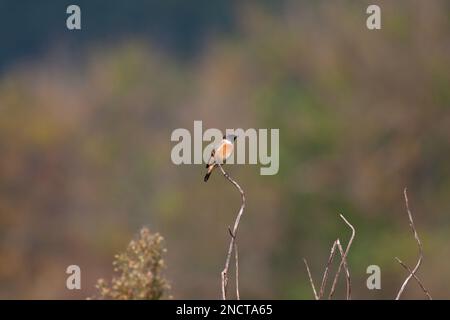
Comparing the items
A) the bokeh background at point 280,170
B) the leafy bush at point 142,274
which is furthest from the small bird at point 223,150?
the bokeh background at point 280,170

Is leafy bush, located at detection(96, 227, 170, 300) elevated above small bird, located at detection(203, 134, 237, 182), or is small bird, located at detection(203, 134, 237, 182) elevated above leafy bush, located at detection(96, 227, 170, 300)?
small bird, located at detection(203, 134, 237, 182)

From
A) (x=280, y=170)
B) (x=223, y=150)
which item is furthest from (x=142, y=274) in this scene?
(x=280, y=170)

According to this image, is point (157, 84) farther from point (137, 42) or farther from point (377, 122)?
point (377, 122)

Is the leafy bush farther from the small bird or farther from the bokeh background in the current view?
the bokeh background

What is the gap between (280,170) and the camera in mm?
23281

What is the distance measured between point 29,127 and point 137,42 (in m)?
11.5

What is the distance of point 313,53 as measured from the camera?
84.9 feet

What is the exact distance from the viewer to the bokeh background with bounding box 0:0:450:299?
2222 cm

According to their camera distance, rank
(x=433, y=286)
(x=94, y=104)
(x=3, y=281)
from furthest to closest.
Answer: (x=94, y=104) → (x=3, y=281) → (x=433, y=286)

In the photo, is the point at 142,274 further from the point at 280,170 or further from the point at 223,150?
the point at 280,170

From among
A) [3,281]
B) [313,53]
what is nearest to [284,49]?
[313,53]

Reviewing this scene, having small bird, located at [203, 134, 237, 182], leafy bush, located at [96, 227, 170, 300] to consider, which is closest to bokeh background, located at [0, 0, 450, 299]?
small bird, located at [203, 134, 237, 182]

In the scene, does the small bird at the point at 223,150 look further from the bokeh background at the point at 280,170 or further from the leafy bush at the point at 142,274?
the bokeh background at the point at 280,170

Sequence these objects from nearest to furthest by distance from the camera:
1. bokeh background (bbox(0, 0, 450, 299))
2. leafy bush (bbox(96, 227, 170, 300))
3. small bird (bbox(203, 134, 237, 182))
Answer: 1. leafy bush (bbox(96, 227, 170, 300))
2. small bird (bbox(203, 134, 237, 182))
3. bokeh background (bbox(0, 0, 450, 299))
